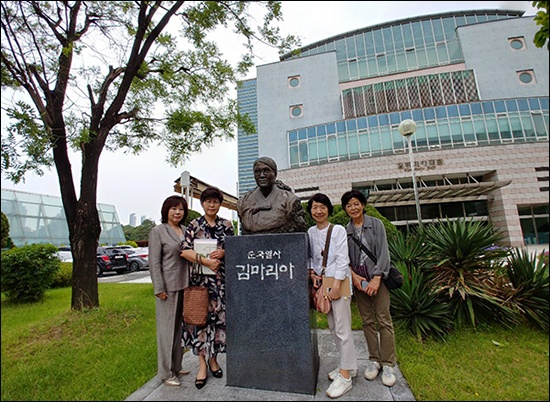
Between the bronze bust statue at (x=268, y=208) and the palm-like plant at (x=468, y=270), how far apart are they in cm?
243

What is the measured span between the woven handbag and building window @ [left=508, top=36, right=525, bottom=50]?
83.9ft

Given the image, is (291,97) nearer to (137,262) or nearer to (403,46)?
(403,46)

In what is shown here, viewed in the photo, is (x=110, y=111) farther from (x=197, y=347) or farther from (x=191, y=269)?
(x=197, y=347)

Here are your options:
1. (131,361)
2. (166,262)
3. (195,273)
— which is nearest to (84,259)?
(131,361)

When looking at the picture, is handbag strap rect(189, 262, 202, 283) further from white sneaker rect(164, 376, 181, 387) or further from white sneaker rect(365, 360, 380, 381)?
white sneaker rect(365, 360, 380, 381)

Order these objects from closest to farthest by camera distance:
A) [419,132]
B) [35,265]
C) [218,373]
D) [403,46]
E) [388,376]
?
1. [388,376]
2. [218,373]
3. [35,265]
4. [419,132]
5. [403,46]

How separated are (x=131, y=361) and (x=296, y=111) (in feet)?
88.1

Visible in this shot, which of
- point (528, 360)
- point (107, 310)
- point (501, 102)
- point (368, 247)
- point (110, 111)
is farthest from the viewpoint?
point (501, 102)

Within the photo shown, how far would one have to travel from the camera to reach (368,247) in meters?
2.85

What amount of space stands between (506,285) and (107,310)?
247 inches

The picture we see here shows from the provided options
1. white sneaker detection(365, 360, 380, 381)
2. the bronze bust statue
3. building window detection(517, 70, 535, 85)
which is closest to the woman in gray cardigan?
white sneaker detection(365, 360, 380, 381)

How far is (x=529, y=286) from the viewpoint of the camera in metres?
3.54

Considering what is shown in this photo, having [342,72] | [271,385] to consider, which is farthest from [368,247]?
[342,72]

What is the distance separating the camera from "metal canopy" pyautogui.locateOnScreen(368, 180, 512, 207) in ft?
53.6
